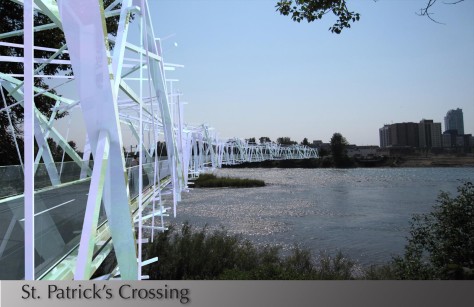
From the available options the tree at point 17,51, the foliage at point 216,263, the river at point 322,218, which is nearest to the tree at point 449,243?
the foliage at point 216,263

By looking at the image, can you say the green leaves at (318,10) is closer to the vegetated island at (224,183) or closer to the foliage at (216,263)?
the foliage at (216,263)

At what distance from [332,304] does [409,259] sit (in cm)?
223

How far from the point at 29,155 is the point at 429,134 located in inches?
343

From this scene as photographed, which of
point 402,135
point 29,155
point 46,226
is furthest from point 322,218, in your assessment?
point 29,155

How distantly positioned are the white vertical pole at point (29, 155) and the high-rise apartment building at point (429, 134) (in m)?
8.54

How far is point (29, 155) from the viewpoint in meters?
2.17

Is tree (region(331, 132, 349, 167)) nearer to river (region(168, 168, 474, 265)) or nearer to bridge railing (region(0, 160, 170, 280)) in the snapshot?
river (region(168, 168, 474, 265))

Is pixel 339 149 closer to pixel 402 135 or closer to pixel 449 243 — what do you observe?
pixel 402 135

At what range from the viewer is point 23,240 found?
7.62ft

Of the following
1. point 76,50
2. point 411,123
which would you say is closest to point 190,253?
point 76,50

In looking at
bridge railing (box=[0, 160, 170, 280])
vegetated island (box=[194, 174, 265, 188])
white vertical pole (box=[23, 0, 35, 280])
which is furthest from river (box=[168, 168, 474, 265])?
white vertical pole (box=[23, 0, 35, 280])

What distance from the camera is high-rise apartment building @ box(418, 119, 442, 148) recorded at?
9.05 meters

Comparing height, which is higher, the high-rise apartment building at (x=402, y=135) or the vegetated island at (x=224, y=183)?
the high-rise apartment building at (x=402, y=135)

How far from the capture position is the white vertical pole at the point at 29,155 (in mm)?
2147
